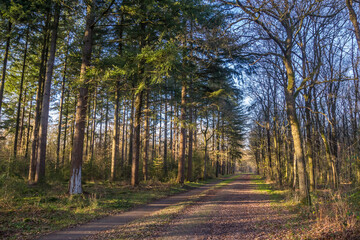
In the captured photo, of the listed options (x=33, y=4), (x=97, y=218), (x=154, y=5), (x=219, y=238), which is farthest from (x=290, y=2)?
(x=33, y=4)

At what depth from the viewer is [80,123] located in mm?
10523

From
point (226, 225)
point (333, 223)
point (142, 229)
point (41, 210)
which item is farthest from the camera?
point (41, 210)

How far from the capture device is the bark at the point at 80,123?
32.6 feet

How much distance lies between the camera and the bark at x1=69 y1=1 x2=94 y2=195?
391 inches

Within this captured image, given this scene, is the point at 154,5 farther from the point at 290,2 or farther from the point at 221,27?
the point at 290,2

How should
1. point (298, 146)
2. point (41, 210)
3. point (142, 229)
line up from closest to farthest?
1. point (142, 229)
2. point (41, 210)
3. point (298, 146)

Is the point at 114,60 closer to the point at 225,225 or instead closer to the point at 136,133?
the point at 136,133

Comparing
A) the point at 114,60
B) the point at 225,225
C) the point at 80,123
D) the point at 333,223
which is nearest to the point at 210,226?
the point at 225,225

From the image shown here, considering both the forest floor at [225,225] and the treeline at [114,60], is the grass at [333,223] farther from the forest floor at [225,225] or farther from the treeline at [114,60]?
the treeline at [114,60]

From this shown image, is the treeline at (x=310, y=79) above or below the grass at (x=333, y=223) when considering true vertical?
above

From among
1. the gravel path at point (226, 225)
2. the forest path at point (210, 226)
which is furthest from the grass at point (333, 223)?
the gravel path at point (226, 225)

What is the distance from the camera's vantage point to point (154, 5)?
11.3 meters

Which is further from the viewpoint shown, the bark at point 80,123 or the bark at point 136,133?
the bark at point 136,133

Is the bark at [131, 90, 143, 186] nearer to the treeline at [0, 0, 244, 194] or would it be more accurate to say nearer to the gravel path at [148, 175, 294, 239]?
the treeline at [0, 0, 244, 194]
